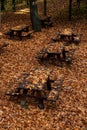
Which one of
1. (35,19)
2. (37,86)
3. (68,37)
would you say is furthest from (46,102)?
(35,19)

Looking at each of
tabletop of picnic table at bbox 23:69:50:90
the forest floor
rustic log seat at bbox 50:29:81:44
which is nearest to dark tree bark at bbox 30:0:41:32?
the forest floor

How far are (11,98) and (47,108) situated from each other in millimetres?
1586

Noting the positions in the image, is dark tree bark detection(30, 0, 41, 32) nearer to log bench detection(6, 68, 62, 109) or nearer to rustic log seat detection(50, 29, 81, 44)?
rustic log seat detection(50, 29, 81, 44)

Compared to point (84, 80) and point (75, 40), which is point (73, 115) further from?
point (75, 40)

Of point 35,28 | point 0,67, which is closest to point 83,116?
point 0,67

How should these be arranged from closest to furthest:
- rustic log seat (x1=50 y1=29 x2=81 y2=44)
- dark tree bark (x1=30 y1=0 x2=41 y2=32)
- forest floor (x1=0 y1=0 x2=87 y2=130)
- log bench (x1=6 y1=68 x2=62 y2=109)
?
forest floor (x1=0 y1=0 x2=87 y2=130) < log bench (x1=6 y1=68 x2=62 y2=109) < rustic log seat (x1=50 y1=29 x2=81 y2=44) < dark tree bark (x1=30 y1=0 x2=41 y2=32)

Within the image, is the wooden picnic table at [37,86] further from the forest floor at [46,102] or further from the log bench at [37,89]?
the forest floor at [46,102]

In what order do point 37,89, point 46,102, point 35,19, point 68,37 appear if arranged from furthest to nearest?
point 35,19 → point 68,37 → point 46,102 → point 37,89

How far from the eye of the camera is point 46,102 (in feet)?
32.6

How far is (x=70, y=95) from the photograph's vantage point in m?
10.6

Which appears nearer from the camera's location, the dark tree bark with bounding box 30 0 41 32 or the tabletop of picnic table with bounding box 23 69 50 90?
the tabletop of picnic table with bounding box 23 69 50 90

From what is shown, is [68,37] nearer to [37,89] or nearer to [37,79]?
[37,79]

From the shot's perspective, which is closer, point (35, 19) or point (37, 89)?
point (37, 89)

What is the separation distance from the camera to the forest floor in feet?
28.7
